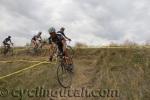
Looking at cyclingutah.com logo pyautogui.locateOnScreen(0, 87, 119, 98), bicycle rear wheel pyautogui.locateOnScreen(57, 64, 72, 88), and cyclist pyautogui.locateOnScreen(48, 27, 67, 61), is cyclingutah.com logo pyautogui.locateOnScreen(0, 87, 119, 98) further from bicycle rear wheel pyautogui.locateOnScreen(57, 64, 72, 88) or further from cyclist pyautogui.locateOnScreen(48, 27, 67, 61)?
cyclist pyautogui.locateOnScreen(48, 27, 67, 61)

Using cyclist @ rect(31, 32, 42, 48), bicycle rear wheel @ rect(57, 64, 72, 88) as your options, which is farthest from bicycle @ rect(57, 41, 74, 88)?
cyclist @ rect(31, 32, 42, 48)

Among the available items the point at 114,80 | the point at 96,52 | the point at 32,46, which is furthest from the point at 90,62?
the point at 32,46

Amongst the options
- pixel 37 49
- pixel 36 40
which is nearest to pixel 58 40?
pixel 37 49

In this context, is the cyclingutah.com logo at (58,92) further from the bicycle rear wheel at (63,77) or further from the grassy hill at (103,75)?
the bicycle rear wheel at (63,77)

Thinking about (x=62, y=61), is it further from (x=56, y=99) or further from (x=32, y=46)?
(x=32, y=46)

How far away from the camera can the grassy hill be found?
1806 centimetres

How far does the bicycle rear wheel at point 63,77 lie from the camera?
18.4m

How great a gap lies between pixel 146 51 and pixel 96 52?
362cm

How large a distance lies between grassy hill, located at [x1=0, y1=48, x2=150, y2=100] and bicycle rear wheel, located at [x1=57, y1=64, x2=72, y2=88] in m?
0.36

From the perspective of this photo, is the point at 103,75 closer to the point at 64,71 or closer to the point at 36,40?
the point at 64,71

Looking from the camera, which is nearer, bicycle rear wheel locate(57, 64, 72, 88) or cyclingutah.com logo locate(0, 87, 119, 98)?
cyclingutah.com logo locate(0, 87, 119, 98)

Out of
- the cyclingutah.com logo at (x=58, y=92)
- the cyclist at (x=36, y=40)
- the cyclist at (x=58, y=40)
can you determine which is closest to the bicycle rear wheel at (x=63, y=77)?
the cyclingutah.com logo at (x=58, y=92)

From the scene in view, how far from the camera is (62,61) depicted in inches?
716

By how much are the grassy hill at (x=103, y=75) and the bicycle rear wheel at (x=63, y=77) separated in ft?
1.17
